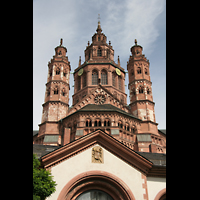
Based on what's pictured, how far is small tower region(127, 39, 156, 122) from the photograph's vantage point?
133ft

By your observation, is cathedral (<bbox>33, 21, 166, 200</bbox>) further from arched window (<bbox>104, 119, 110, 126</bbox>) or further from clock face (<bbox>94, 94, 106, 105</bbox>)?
arched window (<bbox>104, 119, 110, 126</bbox>)

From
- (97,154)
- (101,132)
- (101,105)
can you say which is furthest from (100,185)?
(101,105)

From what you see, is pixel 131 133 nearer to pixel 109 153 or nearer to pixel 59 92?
pixel 59 92

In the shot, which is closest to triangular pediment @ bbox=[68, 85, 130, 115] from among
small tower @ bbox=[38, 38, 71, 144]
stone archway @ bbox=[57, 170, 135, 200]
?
small tower @ bbox=[38, 38, 71, 144]

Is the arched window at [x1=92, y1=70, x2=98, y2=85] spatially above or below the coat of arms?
above

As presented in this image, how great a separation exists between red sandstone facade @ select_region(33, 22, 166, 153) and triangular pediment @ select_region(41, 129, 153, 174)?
52.4 ft

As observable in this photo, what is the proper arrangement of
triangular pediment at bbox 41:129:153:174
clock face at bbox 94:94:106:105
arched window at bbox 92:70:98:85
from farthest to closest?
arched window at bbox 92:70:98:85 → clock face at bbox 94:94:106:105 → triangular pediment at bbox 41:129:153:174

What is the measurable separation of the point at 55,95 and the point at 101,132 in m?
25.2

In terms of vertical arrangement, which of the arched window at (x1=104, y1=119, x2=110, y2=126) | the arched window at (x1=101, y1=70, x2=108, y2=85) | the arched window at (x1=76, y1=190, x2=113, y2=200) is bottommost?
the arched window at (x1=76, y1=190, x2=113, y2=200)
